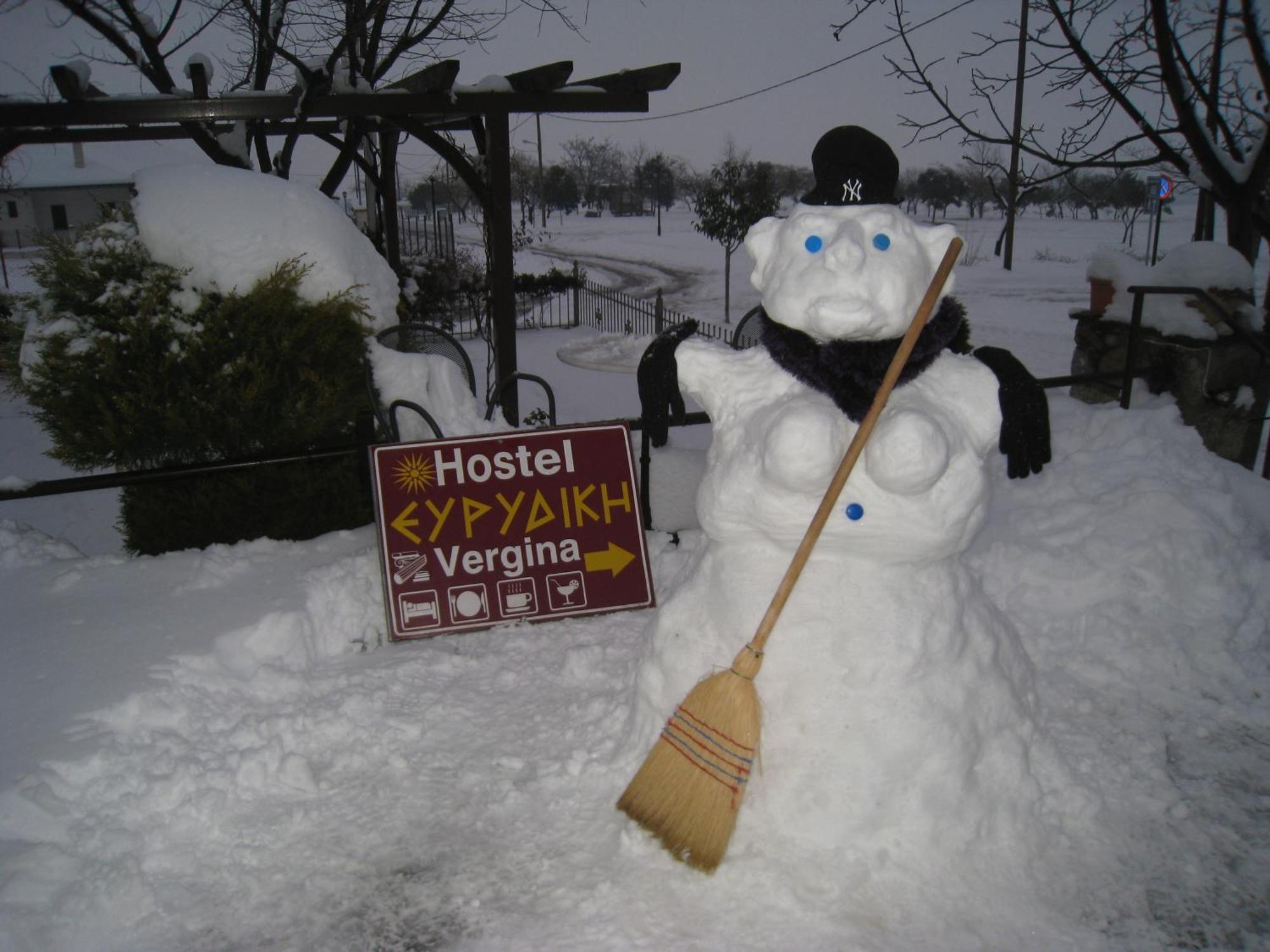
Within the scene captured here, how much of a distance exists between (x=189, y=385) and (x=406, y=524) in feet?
4.56

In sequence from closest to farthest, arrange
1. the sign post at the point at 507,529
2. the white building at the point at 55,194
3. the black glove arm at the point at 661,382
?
the black glove arm at the point at 661,382 < the sign post at the point at 507,529 < the white building at the point at 55,194

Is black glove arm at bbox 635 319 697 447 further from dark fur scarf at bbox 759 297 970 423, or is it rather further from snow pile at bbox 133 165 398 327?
snow pile at bbox 133 165 398 327

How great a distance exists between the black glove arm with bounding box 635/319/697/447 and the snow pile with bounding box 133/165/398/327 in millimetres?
2501

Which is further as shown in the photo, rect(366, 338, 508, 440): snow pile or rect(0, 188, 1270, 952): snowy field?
rect(366, 338, 508, 440): snow pile

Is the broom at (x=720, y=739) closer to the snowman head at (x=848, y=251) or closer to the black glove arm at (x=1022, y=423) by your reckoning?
the snowman head at (x=848, y=251)

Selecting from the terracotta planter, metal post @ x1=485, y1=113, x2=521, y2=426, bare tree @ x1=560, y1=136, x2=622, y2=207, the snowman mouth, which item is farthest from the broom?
bare tree @ x1=560, y1=136, x2=622, y2=207

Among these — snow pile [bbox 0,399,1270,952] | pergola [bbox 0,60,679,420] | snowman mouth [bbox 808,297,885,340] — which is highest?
pergola [bbox 0,60,679,420]

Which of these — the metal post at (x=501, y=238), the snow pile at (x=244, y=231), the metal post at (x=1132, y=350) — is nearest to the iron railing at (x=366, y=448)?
the metal post at (x=1132, y=350)

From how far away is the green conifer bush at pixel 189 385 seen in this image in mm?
4297

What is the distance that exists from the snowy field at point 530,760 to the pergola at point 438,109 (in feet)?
8.83

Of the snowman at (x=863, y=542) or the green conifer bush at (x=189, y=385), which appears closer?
the snowman at (x=863, y=542)

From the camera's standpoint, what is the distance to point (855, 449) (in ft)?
7.80

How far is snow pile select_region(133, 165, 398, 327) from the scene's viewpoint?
457 centimetres

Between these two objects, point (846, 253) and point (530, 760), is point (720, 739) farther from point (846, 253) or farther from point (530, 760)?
point (846, 253)
